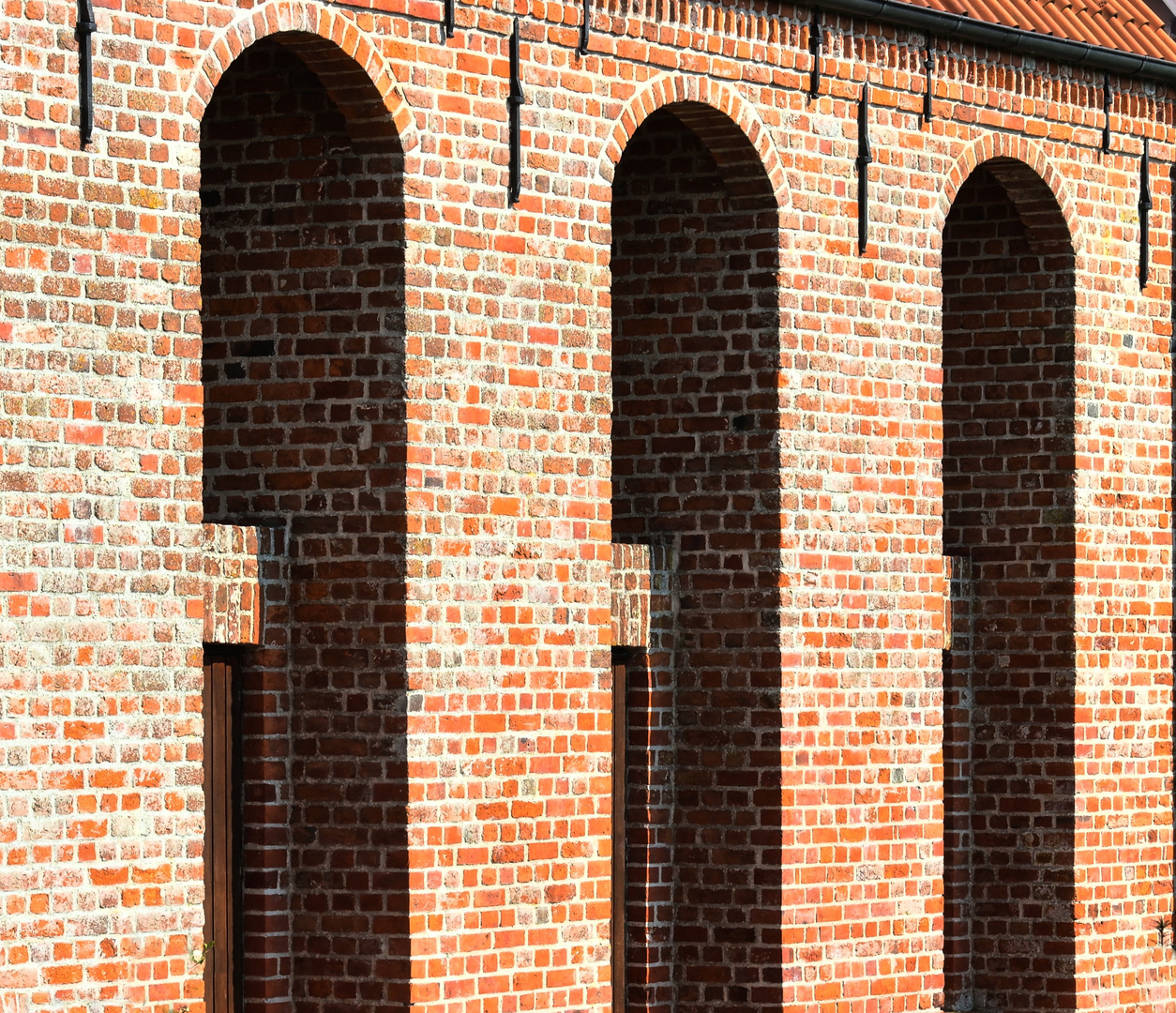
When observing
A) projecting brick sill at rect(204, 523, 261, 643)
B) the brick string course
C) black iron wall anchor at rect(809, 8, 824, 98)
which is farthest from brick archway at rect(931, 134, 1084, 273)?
projecting brick sill at rect(204, 523, 261, 643)

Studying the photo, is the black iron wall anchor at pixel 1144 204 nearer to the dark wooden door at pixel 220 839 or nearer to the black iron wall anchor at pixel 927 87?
the black iron wall anchor at pixel 927 87

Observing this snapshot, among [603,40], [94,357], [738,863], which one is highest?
[603,40]

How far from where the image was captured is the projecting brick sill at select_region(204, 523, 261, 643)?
8820 mm

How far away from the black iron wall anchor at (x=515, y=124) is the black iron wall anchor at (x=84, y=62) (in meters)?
1.92

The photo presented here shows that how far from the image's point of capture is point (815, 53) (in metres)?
10.8

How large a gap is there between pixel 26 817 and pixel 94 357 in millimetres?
1302

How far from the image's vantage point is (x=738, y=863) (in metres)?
10.6

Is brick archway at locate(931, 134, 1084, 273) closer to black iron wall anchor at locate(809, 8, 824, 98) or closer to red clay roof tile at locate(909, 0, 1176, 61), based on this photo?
red clay roof tile at locate(909, 0, 1176, 61)

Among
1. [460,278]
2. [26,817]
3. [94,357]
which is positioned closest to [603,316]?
[460,278]

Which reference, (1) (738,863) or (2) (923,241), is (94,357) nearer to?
(1) (738,863)

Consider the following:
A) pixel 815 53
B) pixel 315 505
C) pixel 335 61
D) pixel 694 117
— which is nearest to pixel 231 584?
pixel 315 505

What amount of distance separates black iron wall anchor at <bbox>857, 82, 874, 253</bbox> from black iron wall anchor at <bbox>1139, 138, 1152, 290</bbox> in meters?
2.07

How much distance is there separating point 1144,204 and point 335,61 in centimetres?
501

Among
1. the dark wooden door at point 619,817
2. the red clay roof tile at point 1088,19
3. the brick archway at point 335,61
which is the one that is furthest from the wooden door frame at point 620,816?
the red clay roof tile at point 1088,19
